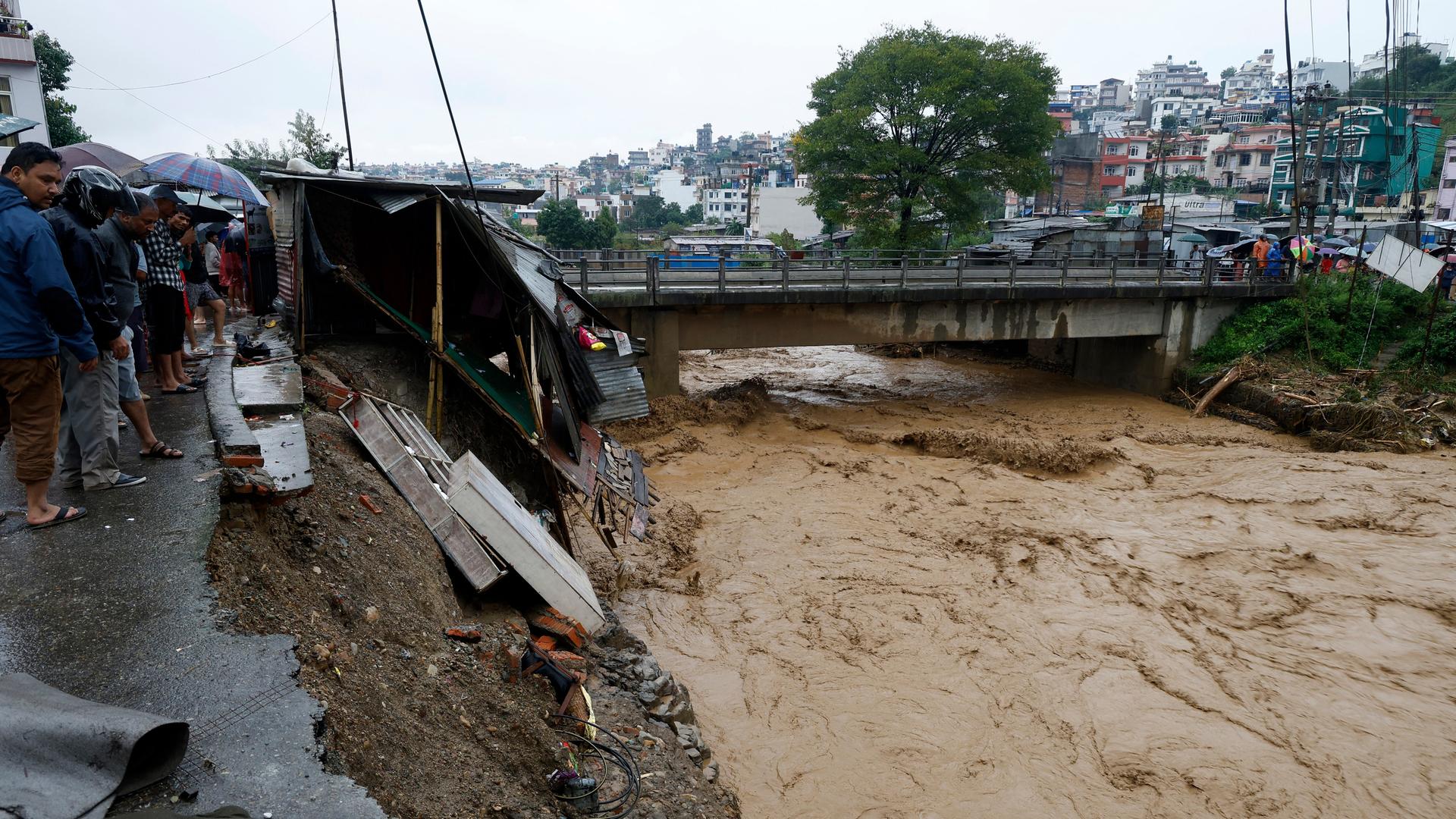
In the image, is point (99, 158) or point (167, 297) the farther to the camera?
point (99, 158)

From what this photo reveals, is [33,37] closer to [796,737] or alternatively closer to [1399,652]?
[796,737]

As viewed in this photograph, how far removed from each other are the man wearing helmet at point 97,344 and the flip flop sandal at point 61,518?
0.38 metres

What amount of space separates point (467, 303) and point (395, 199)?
1615mm

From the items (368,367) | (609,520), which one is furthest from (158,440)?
(609,520)

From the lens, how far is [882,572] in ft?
34.2

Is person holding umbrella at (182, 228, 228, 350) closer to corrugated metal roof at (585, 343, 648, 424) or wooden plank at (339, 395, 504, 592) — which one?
wooden plank at (339, 395, 504, 592)

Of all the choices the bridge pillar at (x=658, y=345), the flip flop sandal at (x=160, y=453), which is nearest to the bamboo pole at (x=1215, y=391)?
the bridge pillar at (x=658, y=345)

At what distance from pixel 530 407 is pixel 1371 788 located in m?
8.29

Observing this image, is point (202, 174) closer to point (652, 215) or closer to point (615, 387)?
point (615, 387)

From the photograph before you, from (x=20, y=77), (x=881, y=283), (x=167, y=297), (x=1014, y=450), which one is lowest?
(x=1014, y=450)

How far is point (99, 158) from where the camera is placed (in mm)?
9773

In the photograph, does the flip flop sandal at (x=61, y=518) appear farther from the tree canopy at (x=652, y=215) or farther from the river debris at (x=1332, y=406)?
the tree canopy at (x=652, y=215)

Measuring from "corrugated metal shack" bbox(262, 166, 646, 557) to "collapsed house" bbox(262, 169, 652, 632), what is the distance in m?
0.02

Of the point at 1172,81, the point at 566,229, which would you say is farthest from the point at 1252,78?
the point at 566,229
